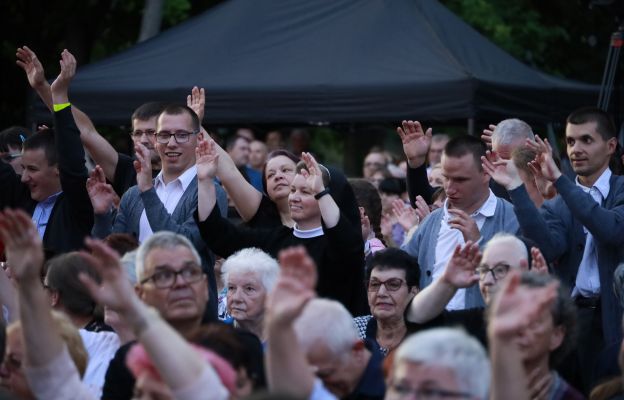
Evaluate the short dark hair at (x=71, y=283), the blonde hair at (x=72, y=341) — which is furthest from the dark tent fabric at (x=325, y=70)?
the blonde hair at (x=72, y=341)

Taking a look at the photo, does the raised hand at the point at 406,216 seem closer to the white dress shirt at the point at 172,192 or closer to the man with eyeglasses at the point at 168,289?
the white dress shirt at the point at 172,192

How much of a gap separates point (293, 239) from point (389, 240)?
3.01 m

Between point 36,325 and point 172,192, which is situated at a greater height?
point 172,192

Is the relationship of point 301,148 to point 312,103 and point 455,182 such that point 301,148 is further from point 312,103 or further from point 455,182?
point 455,182

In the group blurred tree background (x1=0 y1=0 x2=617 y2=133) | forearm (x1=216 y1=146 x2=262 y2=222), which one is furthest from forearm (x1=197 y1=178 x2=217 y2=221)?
blurred tree background (x1=0 y1=0 x2=617 y2=133)

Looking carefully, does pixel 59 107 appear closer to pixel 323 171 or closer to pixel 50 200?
pixel 50 200

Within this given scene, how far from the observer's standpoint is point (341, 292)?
7590 millimetres

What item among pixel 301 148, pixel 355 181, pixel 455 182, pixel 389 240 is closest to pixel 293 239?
pixel 455 182

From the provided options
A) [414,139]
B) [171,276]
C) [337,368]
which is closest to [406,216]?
[414,139]

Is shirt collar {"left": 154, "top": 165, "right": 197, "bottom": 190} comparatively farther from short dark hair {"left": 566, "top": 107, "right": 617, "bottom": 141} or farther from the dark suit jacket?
short dark hair {"left": 566, "top": 107, "right": 617, "bottom": 141}

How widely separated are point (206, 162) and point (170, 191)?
0.54m

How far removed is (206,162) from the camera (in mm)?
7434

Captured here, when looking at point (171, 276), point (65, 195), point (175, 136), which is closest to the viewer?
point (171, 276)

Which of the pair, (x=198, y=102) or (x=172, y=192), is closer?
(x=172, y=192)
